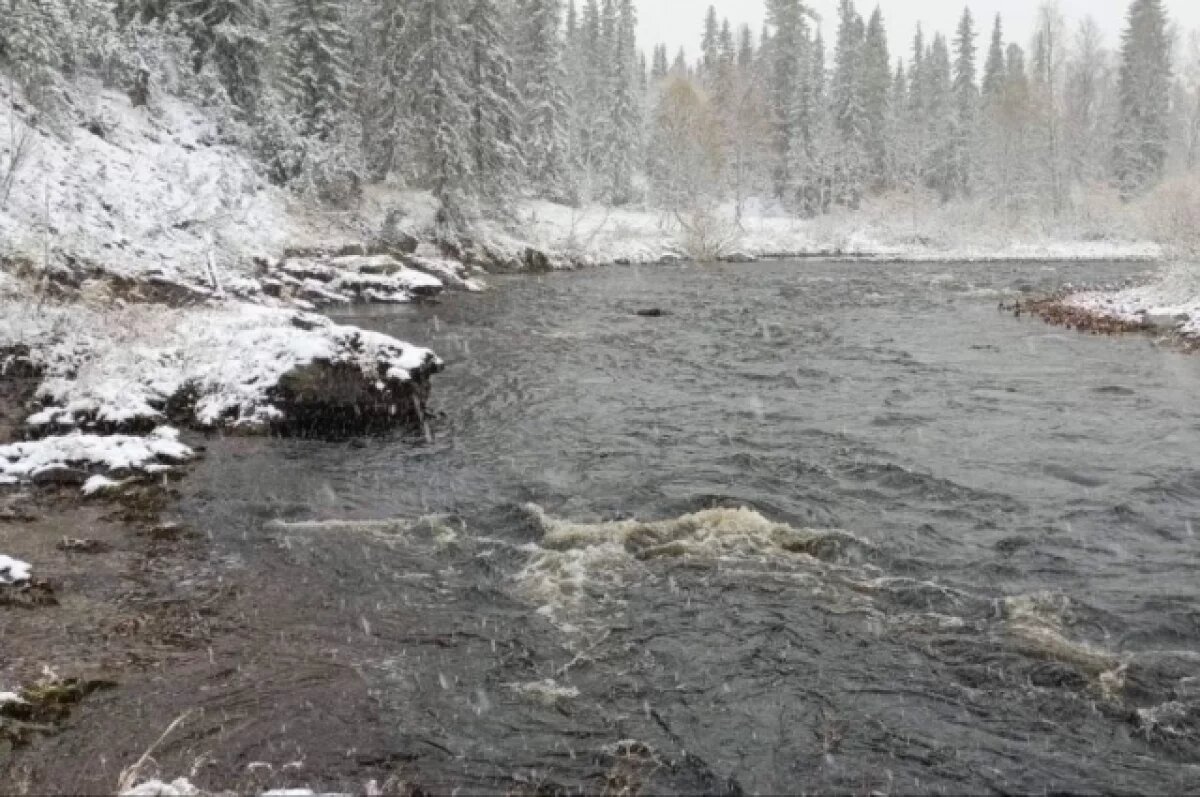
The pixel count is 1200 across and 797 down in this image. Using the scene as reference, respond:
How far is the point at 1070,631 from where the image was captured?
725 cm

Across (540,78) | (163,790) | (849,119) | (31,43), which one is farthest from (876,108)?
(163,790)

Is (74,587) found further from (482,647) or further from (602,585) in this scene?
(602,585)

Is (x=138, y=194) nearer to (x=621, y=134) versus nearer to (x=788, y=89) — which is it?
(x=621, y=134)

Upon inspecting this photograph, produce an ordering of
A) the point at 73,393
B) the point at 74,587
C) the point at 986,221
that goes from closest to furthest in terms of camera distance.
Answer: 1. the point at 74,587
2. the point at 73,393
3. the point at 986,221

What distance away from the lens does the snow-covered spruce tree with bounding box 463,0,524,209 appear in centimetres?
4134

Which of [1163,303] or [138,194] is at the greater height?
[138,194]

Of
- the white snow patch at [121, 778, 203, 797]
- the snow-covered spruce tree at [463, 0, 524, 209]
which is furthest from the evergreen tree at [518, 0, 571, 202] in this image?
the white snow patch at [121, 778, 203, 797]

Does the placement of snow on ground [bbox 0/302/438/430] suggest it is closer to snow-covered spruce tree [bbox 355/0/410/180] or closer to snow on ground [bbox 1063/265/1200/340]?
snow on ground [bbox 1063/265/1200/340]

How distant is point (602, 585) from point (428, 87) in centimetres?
3420

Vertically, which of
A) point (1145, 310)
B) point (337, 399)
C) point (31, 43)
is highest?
point (31, 43)

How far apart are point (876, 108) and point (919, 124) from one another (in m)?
3.97

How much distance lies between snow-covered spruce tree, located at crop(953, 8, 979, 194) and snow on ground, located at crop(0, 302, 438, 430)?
239ft

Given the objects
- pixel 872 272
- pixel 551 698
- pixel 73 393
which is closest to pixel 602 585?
pixel 551 698

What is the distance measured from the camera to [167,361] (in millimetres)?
14641
